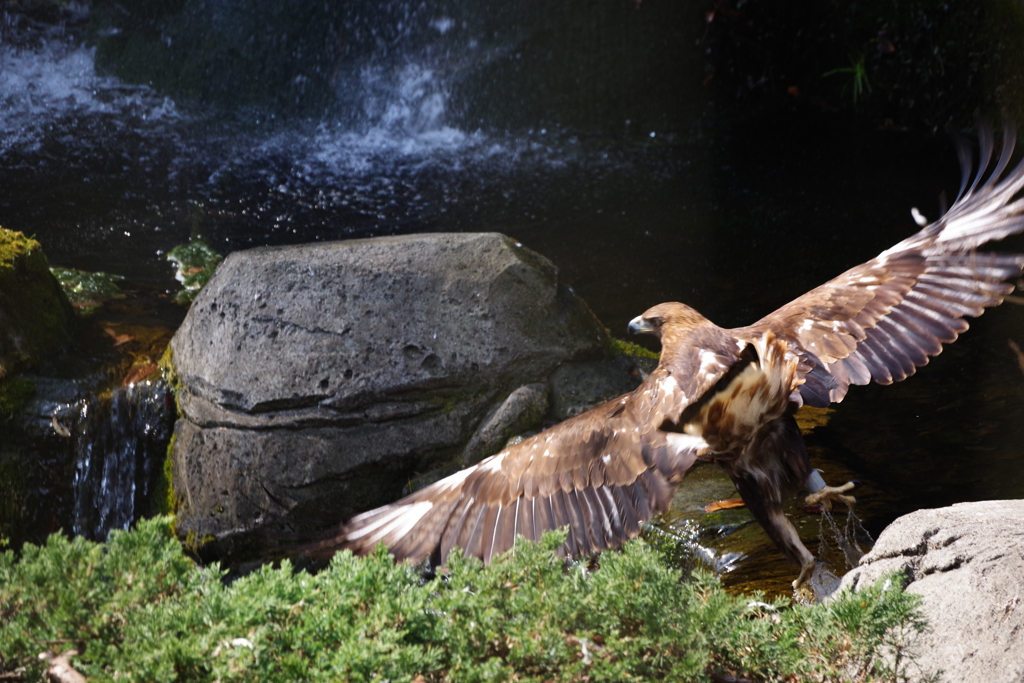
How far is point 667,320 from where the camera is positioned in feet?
11.2

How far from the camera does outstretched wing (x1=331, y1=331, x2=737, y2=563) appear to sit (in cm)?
268

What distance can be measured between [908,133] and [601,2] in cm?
376

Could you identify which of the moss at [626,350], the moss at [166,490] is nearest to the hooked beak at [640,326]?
the moss at [626,350]

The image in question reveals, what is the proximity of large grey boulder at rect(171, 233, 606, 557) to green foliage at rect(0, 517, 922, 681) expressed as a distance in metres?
1.68

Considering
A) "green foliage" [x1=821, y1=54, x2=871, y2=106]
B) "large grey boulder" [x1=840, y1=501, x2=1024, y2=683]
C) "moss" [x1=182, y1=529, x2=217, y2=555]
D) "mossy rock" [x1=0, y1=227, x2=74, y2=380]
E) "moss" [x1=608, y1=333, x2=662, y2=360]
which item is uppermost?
"green foliage" [x1=821, y1=54, x2=871, y2=106]

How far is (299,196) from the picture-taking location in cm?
715

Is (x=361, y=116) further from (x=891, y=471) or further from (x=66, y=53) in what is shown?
(x=891, y=471)

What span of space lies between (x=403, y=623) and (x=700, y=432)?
1.33m

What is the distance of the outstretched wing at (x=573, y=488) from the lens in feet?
8.79

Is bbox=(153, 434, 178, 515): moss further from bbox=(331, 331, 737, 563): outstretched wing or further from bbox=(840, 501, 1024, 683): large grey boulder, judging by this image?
bbox=(840, 501, 1024, 683): large grey boulder

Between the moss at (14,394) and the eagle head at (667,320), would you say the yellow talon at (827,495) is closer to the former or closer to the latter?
the eagle head at (667,320)

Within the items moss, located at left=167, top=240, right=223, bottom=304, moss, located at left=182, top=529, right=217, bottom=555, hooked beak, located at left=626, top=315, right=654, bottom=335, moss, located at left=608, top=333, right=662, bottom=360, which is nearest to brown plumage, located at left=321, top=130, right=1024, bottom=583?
hooked beak, located at left=626, top=315, right=654, bottom=335

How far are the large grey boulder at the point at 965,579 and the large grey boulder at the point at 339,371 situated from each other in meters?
1.87

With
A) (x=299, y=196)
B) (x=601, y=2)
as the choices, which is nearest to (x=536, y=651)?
(x=299, y=196)
